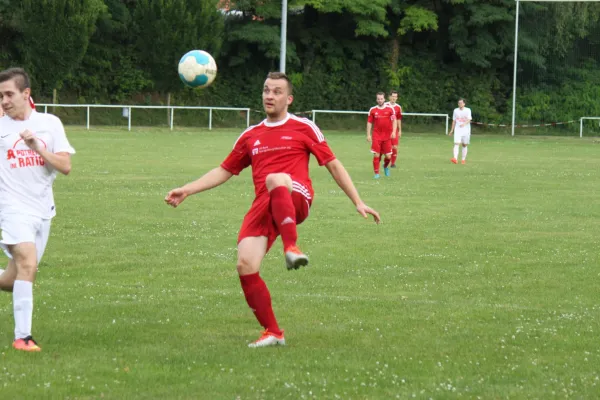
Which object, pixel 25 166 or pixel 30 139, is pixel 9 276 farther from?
pixel 30 139

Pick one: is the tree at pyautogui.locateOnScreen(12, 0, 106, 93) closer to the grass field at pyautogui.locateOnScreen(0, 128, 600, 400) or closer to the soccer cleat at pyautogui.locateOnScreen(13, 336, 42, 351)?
the grass field at pyautogui.locateOnScreen(0, 128, 600, 400)

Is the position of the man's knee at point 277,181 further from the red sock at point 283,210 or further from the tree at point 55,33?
the tree at point 55,33

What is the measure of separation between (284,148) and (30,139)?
1.81 metres

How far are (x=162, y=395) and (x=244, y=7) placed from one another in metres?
50.4

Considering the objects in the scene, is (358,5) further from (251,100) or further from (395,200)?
(395,200)

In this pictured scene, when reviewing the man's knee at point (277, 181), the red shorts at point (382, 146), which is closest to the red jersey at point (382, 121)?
the red shorts at point (382, 146)

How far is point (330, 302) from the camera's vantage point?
9500 millimetres

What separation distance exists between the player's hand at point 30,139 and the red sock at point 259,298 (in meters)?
1.67

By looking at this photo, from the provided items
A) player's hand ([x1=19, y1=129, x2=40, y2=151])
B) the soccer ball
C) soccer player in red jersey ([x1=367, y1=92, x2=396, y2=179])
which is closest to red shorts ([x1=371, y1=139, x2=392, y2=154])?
soccer player in red jersey ([x1=367, y1=92, x2=396, y2=179])

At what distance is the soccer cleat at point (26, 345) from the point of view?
23.4 feet

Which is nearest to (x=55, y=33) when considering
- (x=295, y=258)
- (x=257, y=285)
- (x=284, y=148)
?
(x=284, y=148)

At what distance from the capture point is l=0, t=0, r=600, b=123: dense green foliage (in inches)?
1944

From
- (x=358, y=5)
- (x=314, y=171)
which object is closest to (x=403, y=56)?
(x=358, y=5)

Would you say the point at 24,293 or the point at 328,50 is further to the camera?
the point at 328,50
